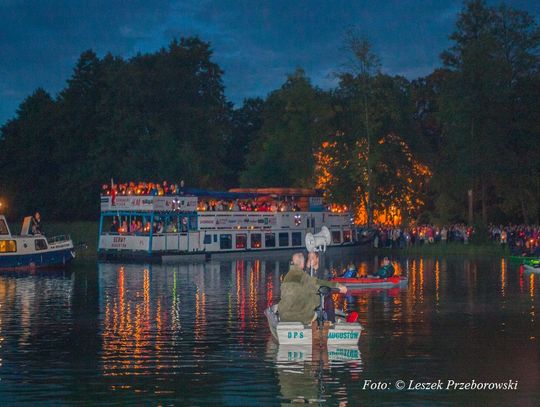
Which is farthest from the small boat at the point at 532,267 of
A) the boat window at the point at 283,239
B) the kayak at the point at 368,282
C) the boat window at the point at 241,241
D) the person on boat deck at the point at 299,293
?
the person on boat deck at the point at 299,293

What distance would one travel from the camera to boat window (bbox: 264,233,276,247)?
273ft

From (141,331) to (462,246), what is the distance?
54209mm

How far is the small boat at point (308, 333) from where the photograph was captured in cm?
2575

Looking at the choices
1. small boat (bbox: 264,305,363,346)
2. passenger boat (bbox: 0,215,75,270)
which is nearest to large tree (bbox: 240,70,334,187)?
passenger boat (bbox: 0,215,75,270)

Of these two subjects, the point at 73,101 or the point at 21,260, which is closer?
the point at 21,260

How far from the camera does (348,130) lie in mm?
99125

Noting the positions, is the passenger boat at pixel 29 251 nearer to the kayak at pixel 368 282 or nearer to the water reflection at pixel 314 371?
the kayak at pixel 368 282

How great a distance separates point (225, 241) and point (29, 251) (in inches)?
778

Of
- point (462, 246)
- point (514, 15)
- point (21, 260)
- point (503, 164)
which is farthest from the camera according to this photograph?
point (514, 15)

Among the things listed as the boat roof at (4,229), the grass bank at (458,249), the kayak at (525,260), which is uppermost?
the boat roof at (4,229)

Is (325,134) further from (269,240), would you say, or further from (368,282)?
(368,282)

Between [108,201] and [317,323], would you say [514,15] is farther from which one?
[317,323]

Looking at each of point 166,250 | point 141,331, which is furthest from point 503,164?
point 141,331

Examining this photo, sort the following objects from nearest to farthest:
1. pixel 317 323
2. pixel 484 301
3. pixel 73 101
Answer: pixel 317 323
pixel 484 301
pixel 73 101
